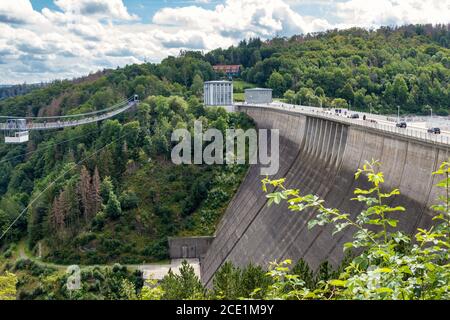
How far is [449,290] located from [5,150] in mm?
83606

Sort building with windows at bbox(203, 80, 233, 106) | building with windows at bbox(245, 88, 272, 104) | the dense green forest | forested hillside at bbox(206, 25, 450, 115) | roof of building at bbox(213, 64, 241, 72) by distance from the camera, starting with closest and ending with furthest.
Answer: the dense green forest → building with windows at bbox(203, 80, 233, 106) → building with windows at bbox(245, 88, 272, 104) → forested hillside at bbox(206, 25, 450, 115) → roof of building at bbox(213, 64, 241, 72)

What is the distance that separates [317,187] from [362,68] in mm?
57694

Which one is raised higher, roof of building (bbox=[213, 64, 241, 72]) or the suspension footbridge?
roof of building (bbox=[213, 64, 241, 72])

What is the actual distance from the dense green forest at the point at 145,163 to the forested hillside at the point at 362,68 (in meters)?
0.23

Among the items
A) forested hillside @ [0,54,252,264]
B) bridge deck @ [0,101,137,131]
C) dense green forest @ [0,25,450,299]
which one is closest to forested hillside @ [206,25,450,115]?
dense green forest @ [0,25,450,299]

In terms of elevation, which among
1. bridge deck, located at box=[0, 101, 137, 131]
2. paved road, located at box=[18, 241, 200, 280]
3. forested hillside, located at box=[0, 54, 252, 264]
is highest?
bridge deck, located at box=[0, 101, 137, 131]

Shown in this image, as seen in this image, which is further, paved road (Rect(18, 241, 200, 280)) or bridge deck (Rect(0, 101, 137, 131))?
bridge deck (Rect(0, 101, 137, 131))

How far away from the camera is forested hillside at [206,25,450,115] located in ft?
246

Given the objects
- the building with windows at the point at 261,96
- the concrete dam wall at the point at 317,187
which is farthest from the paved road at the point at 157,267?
the building with windows at the point at 261,96

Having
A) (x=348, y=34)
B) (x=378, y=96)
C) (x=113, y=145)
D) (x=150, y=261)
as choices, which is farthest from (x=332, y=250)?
(x=348, y=34)

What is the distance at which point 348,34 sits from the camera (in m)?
118

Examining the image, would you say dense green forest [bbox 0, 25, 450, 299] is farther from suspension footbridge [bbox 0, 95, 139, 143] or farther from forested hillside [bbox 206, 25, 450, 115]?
suspension footbridge [bbox 0, 95, 139, 143]

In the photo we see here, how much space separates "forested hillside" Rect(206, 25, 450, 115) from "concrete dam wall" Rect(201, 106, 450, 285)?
99.5 feet

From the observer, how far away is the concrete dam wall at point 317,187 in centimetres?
2097
